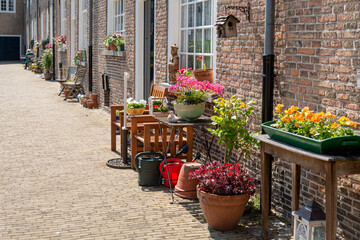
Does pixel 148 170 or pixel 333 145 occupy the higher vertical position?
pixel 333 145

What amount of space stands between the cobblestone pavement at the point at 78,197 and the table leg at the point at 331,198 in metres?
1.12

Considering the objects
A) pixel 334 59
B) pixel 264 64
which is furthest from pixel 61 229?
pixel 334 59

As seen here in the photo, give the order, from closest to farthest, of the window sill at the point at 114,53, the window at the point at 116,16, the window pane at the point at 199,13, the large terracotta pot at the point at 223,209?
1. the large terracotta pot at the point at 223,209
2. the window pane at the point at 199,13
3. the window sill at the point at 114,53
4. the window at the point at 116,16

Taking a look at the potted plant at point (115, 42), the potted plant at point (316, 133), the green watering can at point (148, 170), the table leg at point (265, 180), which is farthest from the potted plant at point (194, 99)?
the potted plant at point (115, 42)

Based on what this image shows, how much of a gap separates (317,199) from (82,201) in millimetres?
2722

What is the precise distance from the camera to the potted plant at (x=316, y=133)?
373 cm

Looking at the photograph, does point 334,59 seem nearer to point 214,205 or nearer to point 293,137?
point 293,137

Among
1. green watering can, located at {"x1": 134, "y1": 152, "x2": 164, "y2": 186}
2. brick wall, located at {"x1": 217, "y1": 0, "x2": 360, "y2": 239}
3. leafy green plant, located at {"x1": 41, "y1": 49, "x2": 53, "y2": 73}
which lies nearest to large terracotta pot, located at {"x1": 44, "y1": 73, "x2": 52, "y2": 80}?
leafy green plant, located at {"x1": 41, "y1": 49, "x2": 53, "y2": 73}

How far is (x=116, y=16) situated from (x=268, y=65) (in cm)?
808

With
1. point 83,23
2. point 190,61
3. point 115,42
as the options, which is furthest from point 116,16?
point 190,61

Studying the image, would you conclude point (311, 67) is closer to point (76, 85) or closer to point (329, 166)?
point (329, 166)

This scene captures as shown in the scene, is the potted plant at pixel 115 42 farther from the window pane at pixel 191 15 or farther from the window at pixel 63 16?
the window at pixel 63 16

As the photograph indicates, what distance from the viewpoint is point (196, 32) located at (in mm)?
7824

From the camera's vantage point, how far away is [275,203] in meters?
5.48
